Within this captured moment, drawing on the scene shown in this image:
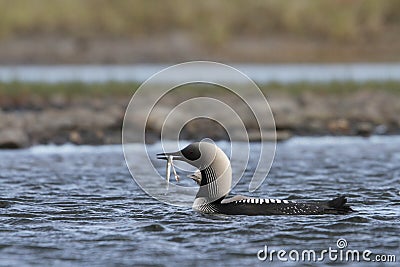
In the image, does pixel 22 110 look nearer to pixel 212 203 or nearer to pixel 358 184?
pixel 358 184

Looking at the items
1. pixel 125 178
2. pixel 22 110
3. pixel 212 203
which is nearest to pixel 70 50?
pixel 22 110

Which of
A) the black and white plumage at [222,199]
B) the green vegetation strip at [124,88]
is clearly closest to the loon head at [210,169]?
the black and white plumage at [222,199]

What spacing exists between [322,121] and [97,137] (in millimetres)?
5323

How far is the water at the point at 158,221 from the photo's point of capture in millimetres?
10117

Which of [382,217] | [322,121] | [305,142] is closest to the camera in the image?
[382,217]

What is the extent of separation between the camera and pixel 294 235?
10.8m

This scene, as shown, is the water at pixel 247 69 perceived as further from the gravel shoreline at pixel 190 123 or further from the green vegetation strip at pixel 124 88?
the gravel shoreline at pixel 190 123

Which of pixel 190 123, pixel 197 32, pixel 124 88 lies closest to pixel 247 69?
pixel 197 32

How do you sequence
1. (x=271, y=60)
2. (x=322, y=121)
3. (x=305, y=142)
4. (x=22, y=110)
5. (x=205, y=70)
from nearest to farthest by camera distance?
(x=305, y=142)
(x=322, y=121)
(x=22, y=110)
(x=205, y=70)
(x=271, y=60)

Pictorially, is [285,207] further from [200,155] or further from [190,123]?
[190,123]

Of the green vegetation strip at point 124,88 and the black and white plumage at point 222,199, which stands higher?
the green vegetation strip at point 124,88

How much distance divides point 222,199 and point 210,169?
0.36m

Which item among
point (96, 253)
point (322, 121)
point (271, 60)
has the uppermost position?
point (271, 60)

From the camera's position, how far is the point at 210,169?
479 inches
